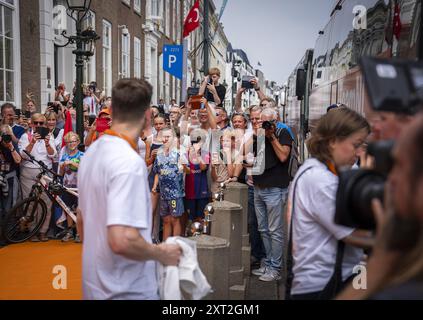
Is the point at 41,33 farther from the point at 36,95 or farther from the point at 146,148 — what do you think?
the point at 146,148

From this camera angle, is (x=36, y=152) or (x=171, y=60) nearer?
(x=36, y=152)

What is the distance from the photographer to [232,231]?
5336mm

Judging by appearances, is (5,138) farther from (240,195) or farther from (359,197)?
(359,197)

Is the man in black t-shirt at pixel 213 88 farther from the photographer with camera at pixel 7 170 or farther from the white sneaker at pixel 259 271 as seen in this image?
the white sneaker at pixel 259 271

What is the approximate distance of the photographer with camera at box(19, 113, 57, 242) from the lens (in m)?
7.79

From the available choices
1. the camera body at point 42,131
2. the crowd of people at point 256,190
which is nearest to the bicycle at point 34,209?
the camera body at point 42,131

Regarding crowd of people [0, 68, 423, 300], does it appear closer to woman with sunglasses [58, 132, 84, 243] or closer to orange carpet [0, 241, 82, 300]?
woman with sunglasses [58, 132, 84, 243]

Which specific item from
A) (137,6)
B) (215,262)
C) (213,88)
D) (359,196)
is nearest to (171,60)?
(213,88)

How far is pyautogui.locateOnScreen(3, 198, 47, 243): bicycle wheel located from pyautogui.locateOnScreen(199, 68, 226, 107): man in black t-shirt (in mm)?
3418

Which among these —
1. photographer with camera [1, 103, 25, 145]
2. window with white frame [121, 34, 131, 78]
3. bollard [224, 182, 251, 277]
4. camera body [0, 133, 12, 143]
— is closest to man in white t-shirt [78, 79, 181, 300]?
A: bollard [224, 182, 251, 277]

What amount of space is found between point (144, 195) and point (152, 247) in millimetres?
260

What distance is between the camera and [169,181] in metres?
6.47

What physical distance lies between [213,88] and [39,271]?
4568mm
